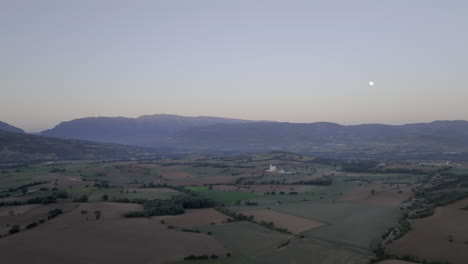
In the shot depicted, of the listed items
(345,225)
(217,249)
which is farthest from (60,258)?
(345,225)

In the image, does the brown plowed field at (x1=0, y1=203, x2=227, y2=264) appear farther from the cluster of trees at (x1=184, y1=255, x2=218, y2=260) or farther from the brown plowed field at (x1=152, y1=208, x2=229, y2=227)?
the brown plowed field at (x1=152, y1=208, x2=229, y2=227)

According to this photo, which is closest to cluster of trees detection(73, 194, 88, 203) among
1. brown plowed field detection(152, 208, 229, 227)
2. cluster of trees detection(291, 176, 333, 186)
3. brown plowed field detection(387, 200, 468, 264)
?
brown plowed field detection(152, 208, 229, 227)

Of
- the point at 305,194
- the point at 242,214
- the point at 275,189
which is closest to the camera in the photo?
the point at 242,214

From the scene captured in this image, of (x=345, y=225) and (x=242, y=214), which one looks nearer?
(x=345, y=225)

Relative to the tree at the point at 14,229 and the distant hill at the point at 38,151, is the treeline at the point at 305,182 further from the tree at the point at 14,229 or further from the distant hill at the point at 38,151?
the distant hill at the point at 38,151

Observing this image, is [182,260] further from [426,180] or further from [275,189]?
[426,180]

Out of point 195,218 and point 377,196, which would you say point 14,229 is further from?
point 377,196

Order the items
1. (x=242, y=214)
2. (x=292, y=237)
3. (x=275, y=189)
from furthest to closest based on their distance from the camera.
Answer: (x=275, y=189) < (x=242, y=214) < (x=292, y=237)

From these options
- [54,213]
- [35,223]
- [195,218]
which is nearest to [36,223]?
[35,223]

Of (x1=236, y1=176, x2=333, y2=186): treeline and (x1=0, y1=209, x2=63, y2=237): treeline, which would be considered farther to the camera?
(x1=236, y1=176, x2=333, y2=186): treeline
